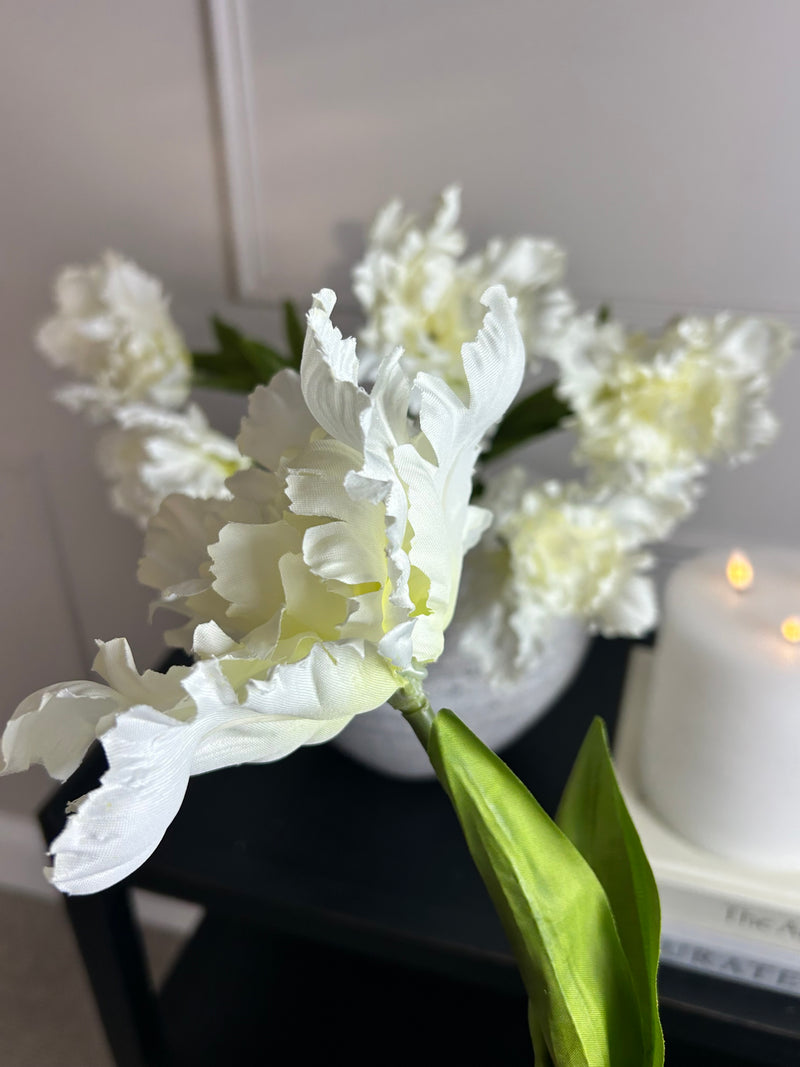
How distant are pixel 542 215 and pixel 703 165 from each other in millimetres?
115

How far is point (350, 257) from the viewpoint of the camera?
0.68 m

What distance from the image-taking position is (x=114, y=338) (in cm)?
52

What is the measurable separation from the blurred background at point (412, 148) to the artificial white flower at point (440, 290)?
7.0 inches

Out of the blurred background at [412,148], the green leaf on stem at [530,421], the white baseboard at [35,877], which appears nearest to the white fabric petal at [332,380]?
the green leaf on stem at [530,421]

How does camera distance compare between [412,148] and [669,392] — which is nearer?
[669,392]

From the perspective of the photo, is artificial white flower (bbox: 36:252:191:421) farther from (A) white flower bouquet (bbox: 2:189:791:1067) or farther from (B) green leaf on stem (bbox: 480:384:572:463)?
(B) green leaf on stem (bbox: 480:384:572:463)

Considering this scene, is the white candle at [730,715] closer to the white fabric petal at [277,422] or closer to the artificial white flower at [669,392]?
the artificial white flower at [669,392]

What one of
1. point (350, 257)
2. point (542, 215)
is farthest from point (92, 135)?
point (542, 215)

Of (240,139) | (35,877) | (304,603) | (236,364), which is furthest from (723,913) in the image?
(35,877)

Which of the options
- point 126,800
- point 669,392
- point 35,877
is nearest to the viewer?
point 126,800

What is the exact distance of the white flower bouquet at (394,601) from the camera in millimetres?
219

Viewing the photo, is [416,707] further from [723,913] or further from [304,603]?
[723,913]

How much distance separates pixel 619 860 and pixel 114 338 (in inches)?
16.3

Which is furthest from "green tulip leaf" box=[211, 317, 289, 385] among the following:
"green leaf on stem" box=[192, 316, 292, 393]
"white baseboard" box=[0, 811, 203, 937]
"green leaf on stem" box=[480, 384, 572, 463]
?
"white baseboard" box=[0, 811, 203, 937]
